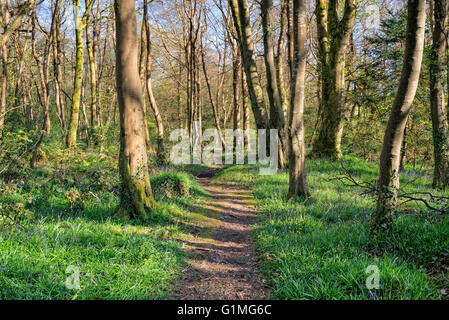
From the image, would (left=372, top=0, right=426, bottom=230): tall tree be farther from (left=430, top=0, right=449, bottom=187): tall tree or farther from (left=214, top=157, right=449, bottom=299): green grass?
(left=430, top=0, right=449, bottom=187): tall tree

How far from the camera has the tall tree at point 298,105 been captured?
20.3ft

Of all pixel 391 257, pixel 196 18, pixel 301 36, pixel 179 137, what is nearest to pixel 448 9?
pixel 301 36

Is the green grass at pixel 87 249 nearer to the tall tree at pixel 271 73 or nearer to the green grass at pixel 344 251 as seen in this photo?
the green grass at pixel 344 251

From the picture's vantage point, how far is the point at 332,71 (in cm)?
1142

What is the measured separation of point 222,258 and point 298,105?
406 centimetres

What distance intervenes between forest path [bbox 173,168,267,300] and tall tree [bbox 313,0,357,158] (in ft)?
20.1

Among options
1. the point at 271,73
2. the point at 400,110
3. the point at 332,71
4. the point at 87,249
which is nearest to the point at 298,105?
the point at 400,110

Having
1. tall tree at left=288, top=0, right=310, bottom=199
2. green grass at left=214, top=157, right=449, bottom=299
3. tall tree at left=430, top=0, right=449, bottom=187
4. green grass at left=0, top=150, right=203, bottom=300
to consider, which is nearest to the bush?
green grass at left=0, top=150, right=203, bottom=300

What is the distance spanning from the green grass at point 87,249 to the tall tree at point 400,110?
127 inches

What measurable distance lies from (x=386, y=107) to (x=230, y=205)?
9021 mm

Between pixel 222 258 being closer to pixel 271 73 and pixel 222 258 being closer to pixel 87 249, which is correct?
pixel 87 249

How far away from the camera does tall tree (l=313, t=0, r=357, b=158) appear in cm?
1109
